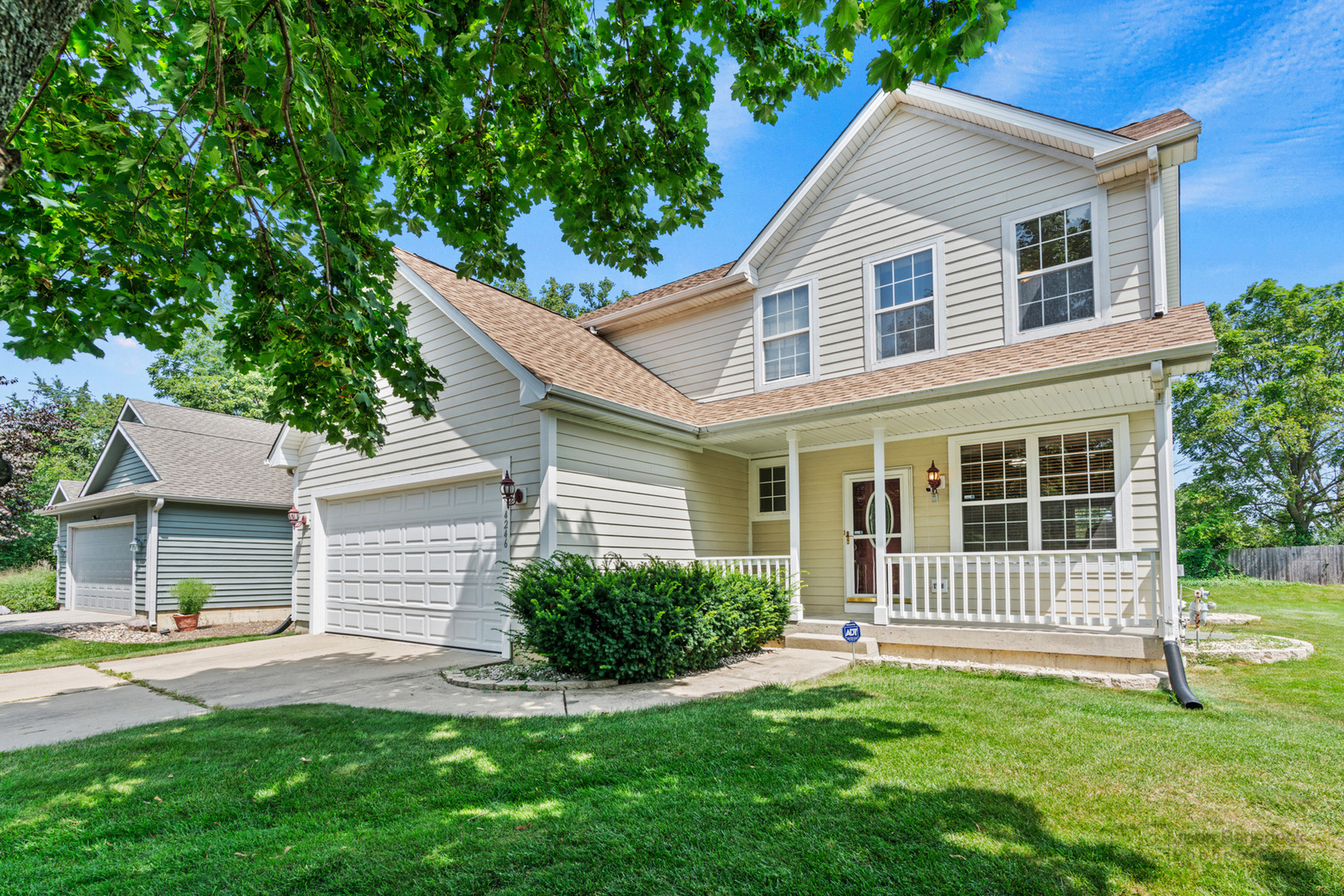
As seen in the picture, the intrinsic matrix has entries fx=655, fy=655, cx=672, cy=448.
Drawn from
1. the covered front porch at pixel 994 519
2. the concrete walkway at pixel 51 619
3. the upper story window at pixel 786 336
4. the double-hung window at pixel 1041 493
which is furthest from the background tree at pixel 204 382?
the double-hung window at pixel 1041 493

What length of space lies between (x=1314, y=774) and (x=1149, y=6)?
325 inches

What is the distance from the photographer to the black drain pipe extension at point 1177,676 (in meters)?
5.50

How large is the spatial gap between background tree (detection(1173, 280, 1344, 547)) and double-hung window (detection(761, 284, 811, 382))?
23.0m

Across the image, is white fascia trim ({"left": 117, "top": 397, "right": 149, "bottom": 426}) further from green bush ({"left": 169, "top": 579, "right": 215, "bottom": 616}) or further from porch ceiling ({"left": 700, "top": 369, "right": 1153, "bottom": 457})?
porch ceiling ({"left": 700, "top": 369, "right": 1153, "bottom": 457})

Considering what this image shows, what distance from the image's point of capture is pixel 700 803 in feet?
10.8

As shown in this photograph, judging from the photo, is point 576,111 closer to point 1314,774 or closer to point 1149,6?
point 1314,774

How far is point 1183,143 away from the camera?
24.4 feet

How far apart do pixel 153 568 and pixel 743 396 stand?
12497 mm

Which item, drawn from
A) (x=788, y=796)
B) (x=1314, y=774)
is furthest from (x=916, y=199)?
(x=788, y=796)

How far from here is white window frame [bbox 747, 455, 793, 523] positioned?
35.9 ft

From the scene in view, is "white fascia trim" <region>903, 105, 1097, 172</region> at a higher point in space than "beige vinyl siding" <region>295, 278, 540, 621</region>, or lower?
higher

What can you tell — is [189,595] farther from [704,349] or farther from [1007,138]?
[1007,138]

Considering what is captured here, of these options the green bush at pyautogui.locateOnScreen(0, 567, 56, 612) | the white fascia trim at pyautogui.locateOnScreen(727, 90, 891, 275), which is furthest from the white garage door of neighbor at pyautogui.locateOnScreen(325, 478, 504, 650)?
the green bush at pyautogui.locateOnScreen(0, 567, 56, 612)

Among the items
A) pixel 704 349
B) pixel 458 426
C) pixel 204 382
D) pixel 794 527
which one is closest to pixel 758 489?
pixel 794 527
